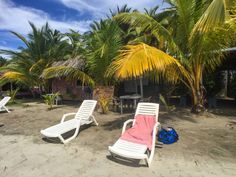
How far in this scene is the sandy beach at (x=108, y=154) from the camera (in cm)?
477

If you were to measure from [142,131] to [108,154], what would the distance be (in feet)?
3.56

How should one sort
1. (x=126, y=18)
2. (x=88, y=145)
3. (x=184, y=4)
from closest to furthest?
1. (x=88, y=145)
2. (x=184, y=4)
3. (x=126, y=18)

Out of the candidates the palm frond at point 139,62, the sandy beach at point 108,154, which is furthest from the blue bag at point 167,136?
the palm frond at point 139,62

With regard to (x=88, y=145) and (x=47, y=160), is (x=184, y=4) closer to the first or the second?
(x=88, y=145)

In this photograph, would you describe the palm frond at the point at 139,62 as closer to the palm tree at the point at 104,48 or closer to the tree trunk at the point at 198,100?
the tree trunk at the point at 198,100

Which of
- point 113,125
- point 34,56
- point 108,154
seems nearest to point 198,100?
point 113,125

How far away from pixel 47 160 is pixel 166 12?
30.8 feet

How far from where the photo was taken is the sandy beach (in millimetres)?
4766

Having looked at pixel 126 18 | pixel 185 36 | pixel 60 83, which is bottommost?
pixel 60 83

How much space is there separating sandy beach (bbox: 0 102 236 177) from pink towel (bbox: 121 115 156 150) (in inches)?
Result: 16.6

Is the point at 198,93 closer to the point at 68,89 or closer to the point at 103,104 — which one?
the point at 103,104

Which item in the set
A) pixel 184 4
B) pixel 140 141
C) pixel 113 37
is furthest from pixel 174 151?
pixel 113 37

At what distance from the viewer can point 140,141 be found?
5621 mm

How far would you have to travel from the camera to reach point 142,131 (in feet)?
20.3
